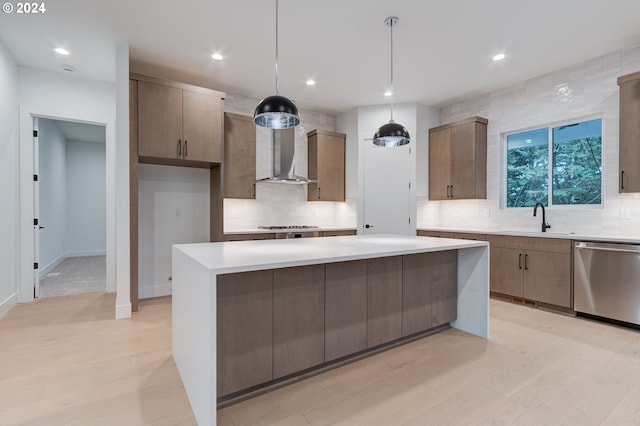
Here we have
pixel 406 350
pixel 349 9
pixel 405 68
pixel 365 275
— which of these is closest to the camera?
pixel 365 275

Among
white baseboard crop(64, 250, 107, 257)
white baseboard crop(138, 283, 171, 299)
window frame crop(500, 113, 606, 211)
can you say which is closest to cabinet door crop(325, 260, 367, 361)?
white baseboard crop(138, 283, 171, 299)

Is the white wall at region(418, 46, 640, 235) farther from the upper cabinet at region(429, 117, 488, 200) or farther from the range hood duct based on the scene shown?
the range hood duct

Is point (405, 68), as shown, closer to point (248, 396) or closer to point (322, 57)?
point (322, 57)

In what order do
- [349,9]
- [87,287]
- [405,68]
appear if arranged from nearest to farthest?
[349,9] < [405,68] < [87,287]

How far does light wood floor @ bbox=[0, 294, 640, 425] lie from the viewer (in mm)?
1766

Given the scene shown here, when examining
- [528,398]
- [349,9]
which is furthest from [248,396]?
[349,9]

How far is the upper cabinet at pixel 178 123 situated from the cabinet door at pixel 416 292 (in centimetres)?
273

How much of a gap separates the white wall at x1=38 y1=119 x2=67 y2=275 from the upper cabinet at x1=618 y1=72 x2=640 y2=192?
7.94 meters

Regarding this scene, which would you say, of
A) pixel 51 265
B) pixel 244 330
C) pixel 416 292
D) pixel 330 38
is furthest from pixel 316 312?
pixel 51 265

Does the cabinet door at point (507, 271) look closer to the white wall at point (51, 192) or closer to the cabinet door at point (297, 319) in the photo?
the cabinet door at point (297, 319)

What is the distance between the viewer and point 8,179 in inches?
143

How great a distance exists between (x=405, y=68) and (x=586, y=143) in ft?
7.81

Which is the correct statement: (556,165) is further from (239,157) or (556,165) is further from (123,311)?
(123,311)

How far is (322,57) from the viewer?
12.1 feet
